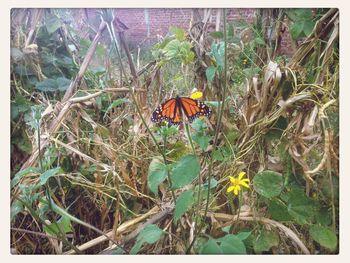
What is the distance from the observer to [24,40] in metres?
1.15

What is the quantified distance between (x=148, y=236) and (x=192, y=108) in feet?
1.03

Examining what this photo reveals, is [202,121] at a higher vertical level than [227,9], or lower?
lower

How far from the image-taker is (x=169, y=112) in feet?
3.62

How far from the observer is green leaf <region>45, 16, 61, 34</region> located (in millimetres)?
1135

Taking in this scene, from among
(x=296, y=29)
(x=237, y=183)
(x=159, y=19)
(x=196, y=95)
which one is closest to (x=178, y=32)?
(x=159, y=19)

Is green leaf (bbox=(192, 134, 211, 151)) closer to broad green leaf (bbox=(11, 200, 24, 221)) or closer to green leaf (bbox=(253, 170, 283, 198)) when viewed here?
green leaf (bbox=(253, 170, 283, 198))

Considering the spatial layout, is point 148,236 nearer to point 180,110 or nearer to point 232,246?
point 232,246

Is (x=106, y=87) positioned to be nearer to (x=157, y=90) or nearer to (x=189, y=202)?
(x=157, y=90)

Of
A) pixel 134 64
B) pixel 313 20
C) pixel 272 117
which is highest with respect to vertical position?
pixel 313 20

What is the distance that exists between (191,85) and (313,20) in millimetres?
327

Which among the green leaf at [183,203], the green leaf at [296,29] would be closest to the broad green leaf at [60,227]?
the green leaf at [183,203]

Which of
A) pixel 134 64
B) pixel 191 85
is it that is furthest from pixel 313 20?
pixel 134 64

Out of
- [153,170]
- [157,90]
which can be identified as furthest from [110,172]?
[157,90]

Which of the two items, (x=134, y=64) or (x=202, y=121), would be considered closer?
(x=202, y=121)
